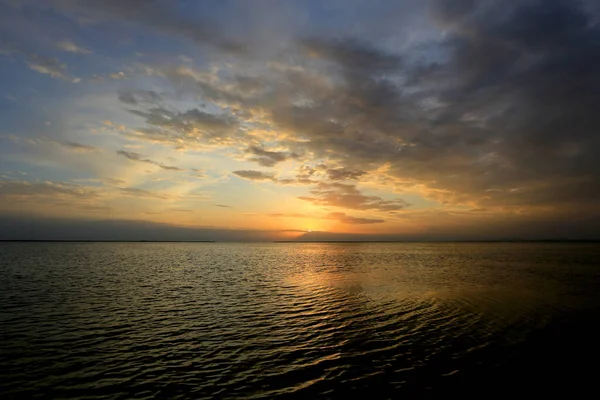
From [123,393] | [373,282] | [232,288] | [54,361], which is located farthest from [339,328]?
[373,282]

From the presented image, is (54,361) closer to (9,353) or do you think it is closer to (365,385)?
(9,353)

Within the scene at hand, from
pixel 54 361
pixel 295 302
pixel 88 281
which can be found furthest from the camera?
pixel 88 281

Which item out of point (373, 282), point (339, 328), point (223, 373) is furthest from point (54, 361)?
point (373, 282)

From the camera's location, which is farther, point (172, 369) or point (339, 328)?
point (339, 328)

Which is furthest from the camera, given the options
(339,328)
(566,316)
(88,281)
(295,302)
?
(88,281)

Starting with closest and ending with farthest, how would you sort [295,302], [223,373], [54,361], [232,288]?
[223,373] < [54,361] < [295,302] < [232,288]

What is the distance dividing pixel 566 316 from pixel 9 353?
39.7 meters

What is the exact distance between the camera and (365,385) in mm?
14758

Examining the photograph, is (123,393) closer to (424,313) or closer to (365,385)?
(365,385)

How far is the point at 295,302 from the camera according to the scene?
34.8m

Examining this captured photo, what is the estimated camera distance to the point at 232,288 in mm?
44250

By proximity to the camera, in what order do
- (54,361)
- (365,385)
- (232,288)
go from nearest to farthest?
(365,385)
(54,361)
(232,288)

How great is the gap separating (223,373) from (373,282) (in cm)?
3697

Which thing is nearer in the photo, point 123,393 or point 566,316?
point 123,393
